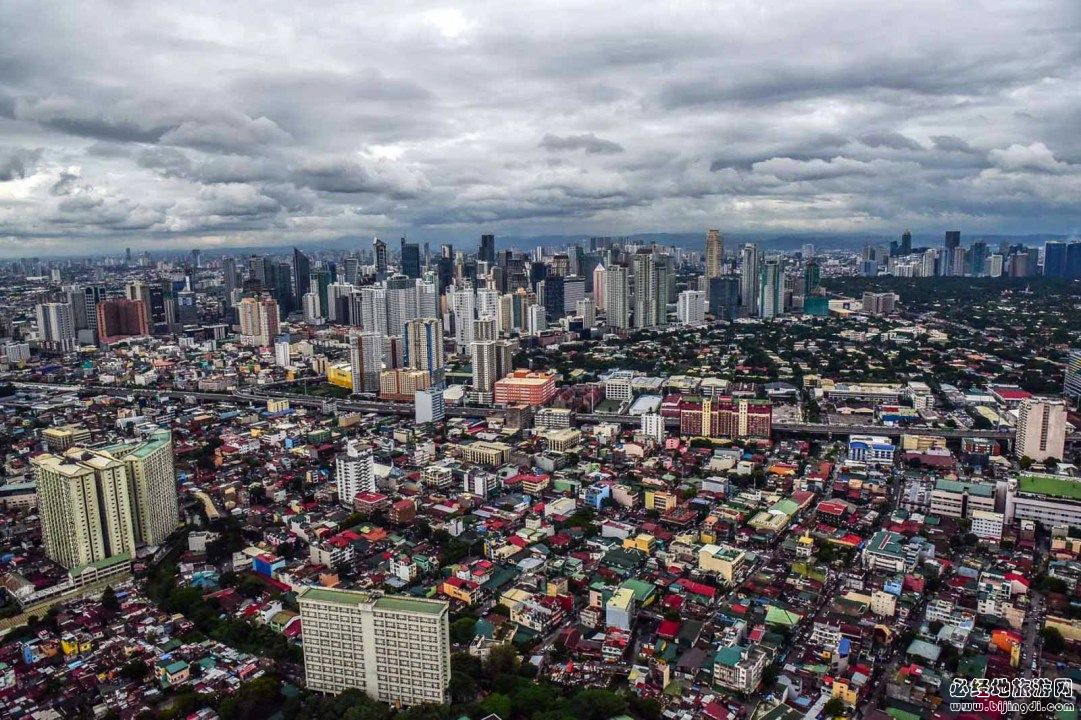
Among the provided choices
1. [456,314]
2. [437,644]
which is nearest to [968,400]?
[437,644]

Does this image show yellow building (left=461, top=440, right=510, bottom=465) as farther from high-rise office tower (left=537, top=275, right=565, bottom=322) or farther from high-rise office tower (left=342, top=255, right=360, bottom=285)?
high-rise office tower (left=342, top=255, right=360, bottom=285)

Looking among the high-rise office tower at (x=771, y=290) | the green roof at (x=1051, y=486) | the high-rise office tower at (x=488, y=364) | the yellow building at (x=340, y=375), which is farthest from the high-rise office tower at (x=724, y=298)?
the green roof at (x=1051, y=486)

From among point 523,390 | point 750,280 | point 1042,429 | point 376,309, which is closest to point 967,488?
point 1042,429

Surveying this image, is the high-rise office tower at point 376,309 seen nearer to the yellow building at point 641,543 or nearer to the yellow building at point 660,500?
the yellow building at point 660,500

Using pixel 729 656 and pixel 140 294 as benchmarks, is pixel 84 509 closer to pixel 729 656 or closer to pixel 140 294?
pixel 729 656

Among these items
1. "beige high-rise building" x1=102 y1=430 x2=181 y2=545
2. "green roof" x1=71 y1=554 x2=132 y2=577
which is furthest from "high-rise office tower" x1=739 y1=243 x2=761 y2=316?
"green roof" x1=71 y1=554 x2=132 y2=577

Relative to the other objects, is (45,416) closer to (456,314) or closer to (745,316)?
(456,314)
